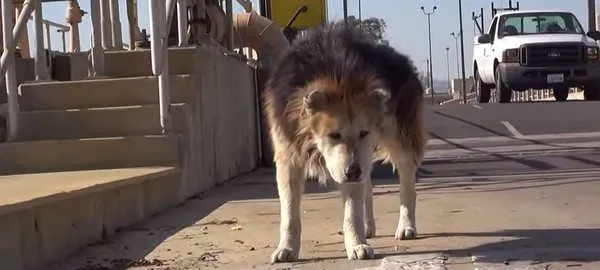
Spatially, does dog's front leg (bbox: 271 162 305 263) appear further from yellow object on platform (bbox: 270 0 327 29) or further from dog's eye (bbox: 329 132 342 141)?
yellow object on platform (bbox: 270 0 327 29)

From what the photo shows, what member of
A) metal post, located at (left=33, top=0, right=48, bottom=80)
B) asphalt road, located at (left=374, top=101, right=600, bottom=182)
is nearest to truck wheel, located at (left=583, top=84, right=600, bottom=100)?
asphalt road, located at (left=374, top=101, right=600, bottom=182)

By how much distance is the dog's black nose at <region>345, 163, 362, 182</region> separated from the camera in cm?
545

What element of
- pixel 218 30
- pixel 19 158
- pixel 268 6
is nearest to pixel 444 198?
pixel 19 158

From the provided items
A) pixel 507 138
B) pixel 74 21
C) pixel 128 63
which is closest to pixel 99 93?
pixel 128 63

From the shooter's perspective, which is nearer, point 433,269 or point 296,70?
point 433,269

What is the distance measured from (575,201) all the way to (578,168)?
3029 mm

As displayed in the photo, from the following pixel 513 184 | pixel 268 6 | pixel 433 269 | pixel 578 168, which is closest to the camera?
pixel 433 269

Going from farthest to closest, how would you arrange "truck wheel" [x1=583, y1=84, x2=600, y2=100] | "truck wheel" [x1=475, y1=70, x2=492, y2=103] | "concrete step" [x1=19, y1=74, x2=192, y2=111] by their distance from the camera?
"truck wheel" [x1=475, y1=70, x2=492, y2=103] → "truck wheel" [x1=583, y1=84, x2=600, y2=100] → "concrete step" [x1=19, y1=74, x2=192, y2=111]

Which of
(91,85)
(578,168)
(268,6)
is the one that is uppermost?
(268,6)

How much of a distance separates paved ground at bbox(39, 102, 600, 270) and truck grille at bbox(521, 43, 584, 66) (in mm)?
6801

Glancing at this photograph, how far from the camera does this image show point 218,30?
1266cm

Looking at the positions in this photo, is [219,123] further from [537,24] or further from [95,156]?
[537,24]

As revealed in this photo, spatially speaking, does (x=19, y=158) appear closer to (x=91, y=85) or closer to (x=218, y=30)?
(x=91, y=85)

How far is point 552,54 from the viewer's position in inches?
771
